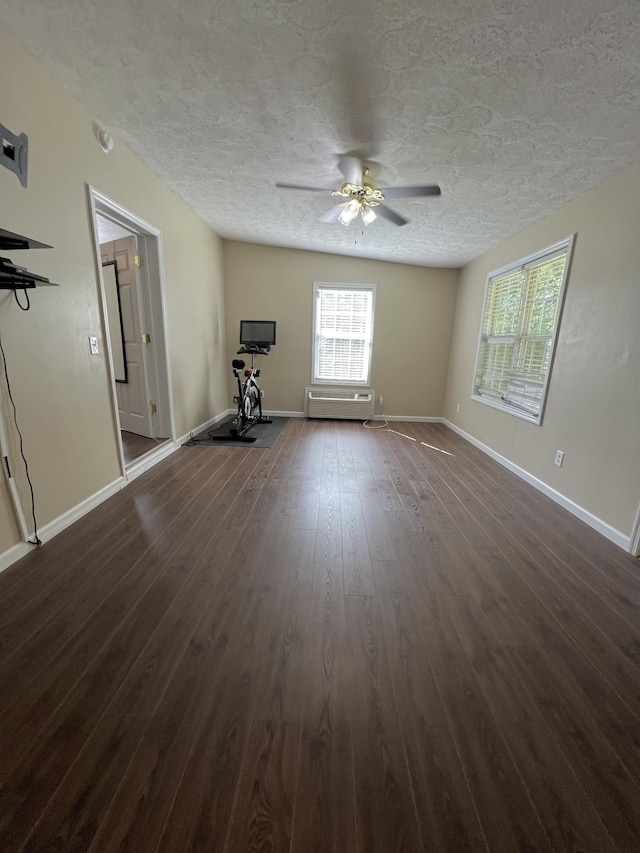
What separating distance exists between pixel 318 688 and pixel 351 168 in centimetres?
314

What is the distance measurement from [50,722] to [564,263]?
13.8 feet

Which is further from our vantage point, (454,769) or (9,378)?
(9,378)

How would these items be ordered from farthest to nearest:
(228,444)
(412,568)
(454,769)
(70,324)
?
(228,444)
(70,324)
(412,568)
(454,769)

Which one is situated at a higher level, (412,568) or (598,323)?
(598,323)

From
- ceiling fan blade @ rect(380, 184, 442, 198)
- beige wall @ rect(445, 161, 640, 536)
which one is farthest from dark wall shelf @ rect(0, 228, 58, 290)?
beige wall @ rect(445, 161, 640, 536)

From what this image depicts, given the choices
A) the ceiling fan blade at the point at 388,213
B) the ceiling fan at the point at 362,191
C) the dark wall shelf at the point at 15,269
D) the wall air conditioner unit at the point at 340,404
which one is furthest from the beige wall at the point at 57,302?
the wall air conditioner unit at the point at 340,404

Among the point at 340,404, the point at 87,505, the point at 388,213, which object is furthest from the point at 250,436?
the point at 388,213

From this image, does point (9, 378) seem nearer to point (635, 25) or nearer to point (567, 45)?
point (567, 45)

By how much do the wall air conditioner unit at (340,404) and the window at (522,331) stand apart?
1.65 meters

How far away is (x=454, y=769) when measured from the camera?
991mm

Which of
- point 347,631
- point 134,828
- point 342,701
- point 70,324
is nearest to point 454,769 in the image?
point 342,701

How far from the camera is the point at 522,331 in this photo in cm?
342

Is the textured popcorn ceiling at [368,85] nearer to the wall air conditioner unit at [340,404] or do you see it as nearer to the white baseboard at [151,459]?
the white baseboard at [151,459]

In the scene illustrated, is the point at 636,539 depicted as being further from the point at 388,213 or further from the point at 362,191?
the point at 362,191
